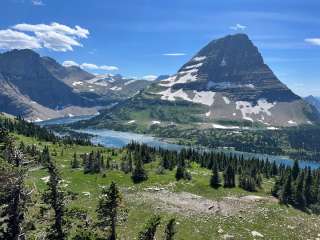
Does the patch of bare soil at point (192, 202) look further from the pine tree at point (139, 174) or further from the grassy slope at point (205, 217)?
the pine tree at point (139, 174)

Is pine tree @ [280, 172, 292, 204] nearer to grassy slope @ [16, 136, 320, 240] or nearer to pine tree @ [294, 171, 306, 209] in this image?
pine tree @ [294, 171, 306, 209]

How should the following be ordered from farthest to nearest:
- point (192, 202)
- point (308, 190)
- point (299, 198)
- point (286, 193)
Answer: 1. point (308, 190)
2. point (299, 198)
3. point (286, 193)
4. point (192, 202)

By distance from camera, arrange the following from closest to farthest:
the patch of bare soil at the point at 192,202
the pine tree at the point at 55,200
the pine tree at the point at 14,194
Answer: the pine tree at the point at 14,194 → the pine tree at the point at 55,200 → the patch of bare soil at the point at 192,202

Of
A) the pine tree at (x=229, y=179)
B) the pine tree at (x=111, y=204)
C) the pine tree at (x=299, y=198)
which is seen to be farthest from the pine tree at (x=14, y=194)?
the pine tree at (x=299, y=198)

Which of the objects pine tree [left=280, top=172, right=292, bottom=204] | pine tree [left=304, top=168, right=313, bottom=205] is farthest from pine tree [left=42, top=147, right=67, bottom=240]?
pine tree [left=304, top=168, right=313, bottom=205]

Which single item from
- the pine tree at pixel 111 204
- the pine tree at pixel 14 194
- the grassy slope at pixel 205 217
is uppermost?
the pine tree at pixel 14 194

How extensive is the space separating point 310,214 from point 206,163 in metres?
65.5

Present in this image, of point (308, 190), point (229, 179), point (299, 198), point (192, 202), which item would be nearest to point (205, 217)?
point (192, 202)

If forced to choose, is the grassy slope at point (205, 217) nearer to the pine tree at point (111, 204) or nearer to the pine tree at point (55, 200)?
the pine tree at point (55, 200)

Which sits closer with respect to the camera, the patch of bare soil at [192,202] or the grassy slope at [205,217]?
the grassy slope at [205,217]

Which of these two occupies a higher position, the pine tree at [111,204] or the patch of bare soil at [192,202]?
the pine tree at [111,204]

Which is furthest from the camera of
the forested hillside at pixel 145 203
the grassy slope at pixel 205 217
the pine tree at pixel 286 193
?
the pine tree at pixel 286 193

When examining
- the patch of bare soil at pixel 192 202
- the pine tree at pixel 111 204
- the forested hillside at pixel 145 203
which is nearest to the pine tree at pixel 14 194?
the forested hillside at pixel 145 203

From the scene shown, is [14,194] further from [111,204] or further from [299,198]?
[299,198]
